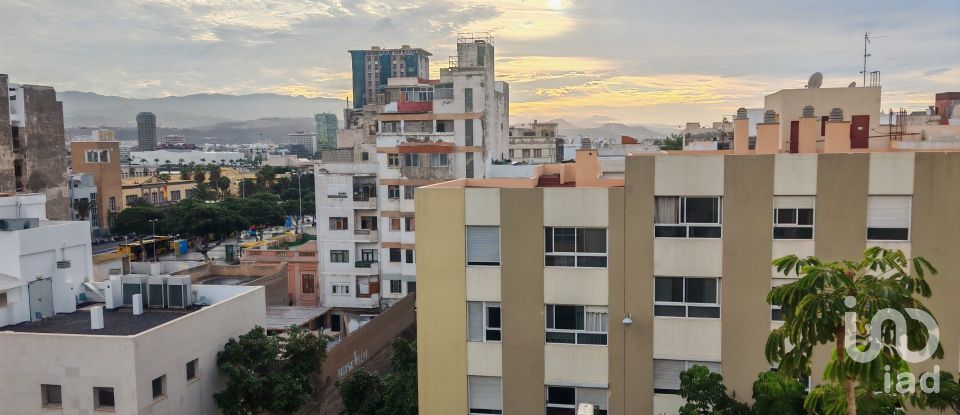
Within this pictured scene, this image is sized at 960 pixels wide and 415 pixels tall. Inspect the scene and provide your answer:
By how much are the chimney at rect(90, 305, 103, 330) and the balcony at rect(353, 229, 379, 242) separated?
21256 millimetres

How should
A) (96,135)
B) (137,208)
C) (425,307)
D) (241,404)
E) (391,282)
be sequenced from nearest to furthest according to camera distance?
(425,307) → (241,404) → (391,282) → (137,208) → (96,135)

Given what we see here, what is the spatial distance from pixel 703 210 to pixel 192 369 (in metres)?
16.7

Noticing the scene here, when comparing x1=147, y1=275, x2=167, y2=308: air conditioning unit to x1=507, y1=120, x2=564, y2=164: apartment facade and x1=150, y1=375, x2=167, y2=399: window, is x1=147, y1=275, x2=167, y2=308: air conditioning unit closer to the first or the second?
x1=150, y1=375, x2=167, y2=399: window

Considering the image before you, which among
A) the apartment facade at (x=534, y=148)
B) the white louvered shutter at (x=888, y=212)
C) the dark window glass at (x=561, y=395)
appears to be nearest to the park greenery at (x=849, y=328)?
the white louvered shutter at (x=888, y=212)

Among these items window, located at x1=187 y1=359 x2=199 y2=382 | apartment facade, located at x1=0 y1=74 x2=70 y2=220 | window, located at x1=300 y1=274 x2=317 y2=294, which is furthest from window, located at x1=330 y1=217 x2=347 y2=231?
apartment facade, located at x1=0 y1=74 x2=70 y2=220

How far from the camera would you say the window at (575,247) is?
15805mm

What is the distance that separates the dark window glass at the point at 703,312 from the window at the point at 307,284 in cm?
3271

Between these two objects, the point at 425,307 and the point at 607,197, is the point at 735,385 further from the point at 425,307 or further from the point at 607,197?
the point at 425,307

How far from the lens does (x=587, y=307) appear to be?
626 inches

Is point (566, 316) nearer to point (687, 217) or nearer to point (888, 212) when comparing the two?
point (687, 217)

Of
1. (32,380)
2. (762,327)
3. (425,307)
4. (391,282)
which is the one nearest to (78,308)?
(32,380)

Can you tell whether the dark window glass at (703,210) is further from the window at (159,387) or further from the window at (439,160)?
the window at (439,160)

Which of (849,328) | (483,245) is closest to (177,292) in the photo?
(483,245)

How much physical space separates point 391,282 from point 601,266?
27472 millimetres
